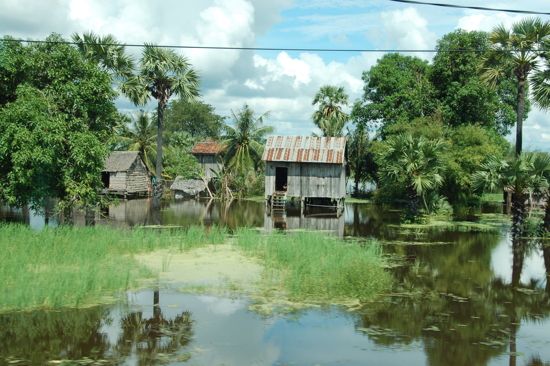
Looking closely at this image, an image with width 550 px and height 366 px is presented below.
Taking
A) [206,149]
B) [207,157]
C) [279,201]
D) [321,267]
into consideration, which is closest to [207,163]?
[207,157]

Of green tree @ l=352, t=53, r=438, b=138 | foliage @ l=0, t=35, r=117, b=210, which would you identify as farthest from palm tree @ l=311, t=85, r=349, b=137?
foliage @ l=0, t=35, r=117, b=210

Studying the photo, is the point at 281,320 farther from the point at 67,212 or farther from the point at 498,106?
the point at 498,106

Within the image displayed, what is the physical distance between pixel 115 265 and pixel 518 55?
65.6ft

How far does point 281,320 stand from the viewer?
28.2 ft

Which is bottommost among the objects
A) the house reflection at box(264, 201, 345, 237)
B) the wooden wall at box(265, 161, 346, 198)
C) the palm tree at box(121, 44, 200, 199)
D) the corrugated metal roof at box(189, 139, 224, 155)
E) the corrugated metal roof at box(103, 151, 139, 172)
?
the house reflection at box(264, 201, 345, 237)

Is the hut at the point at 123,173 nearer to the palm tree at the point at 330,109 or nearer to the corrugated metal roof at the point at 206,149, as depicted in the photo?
the corrugated metal roof at the point at 206,149

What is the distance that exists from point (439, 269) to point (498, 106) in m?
27.4

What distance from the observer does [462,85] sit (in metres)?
35.6

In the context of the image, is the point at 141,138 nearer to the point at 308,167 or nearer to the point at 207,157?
the point at 207,157

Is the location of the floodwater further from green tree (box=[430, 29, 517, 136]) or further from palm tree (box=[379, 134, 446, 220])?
green tree (box=[430, 29, 517, 136])

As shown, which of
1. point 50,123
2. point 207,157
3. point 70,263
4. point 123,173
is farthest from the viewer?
point 207,157

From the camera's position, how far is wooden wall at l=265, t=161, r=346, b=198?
3231cm

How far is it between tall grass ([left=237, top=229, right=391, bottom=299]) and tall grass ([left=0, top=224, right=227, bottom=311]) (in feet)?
8.15

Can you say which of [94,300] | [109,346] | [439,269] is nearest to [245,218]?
[439,269]
